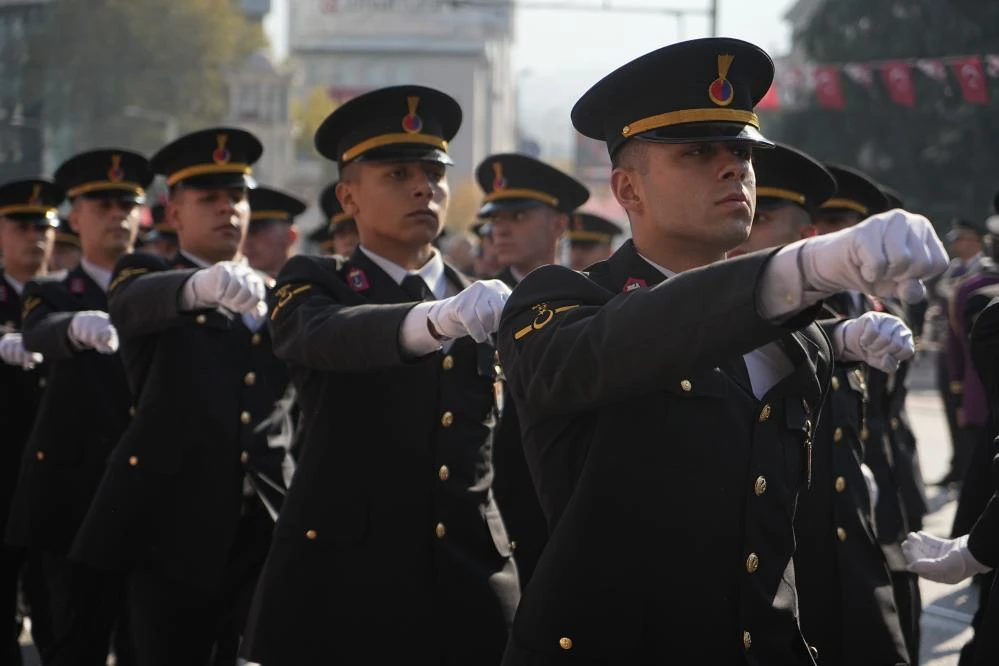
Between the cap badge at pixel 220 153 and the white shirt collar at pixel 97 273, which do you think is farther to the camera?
the white shirt collar at pixel 97 273

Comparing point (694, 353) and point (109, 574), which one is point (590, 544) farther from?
point (109, 574)

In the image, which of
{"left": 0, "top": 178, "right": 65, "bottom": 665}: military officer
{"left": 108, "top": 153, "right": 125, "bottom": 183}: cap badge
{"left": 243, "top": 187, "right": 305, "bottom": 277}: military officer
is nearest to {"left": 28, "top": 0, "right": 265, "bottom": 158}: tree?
{"left": 243, "top": 187, "right": 305, "bottom": 277}: military officer

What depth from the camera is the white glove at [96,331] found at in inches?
215

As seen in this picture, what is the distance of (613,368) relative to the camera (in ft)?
8.76

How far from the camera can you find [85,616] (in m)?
6.04

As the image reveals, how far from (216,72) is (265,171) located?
32.1 metres

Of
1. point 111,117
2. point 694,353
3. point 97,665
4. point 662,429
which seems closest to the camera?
point 694,353

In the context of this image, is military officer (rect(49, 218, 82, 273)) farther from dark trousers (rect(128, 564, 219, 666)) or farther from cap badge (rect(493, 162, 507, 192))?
dark trousers (rect(128, 564, 219, 666))

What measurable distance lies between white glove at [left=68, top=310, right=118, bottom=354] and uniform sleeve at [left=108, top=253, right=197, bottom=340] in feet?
0.14

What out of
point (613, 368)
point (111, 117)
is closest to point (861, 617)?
point (613, 368)

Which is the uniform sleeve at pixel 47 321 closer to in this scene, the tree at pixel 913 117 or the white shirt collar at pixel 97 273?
the white shirt collar at pixel 97 273

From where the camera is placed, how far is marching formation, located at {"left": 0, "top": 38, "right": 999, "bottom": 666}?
2963 mm

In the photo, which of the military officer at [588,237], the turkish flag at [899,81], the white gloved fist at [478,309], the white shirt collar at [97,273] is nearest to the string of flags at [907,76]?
the turkish flag at [899,81]

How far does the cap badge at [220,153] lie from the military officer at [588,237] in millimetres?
3499
